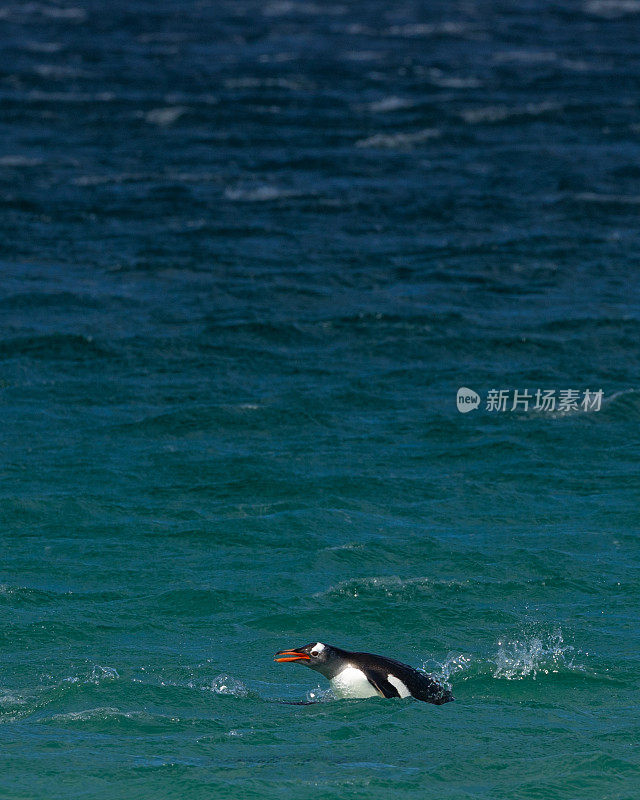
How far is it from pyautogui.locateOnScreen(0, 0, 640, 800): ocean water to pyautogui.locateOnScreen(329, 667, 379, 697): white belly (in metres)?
0.16

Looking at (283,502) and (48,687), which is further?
(283,502)

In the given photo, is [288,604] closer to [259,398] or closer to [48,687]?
[48,687]

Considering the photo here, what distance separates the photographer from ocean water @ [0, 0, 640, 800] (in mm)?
13500

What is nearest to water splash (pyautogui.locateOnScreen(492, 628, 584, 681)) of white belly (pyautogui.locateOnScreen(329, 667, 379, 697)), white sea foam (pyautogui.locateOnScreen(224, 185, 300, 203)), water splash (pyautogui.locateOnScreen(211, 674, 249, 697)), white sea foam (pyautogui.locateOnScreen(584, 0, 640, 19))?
white belly (pyautogui.locateOnScreen(329, 667, 379, 697))

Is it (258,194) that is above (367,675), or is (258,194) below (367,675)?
above

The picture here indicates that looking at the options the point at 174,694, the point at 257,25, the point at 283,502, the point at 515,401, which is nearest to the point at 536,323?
the point at 515,401

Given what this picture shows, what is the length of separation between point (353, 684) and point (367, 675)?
0.17 metres

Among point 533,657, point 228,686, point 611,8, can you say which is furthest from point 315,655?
point 611,8

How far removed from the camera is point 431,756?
42.4ft

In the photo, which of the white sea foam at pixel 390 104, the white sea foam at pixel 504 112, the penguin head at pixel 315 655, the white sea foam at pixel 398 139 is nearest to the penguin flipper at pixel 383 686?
the penguin head at pixel 315 655

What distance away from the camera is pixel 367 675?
45.4 feet

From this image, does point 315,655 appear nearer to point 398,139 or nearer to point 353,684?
point 353,684

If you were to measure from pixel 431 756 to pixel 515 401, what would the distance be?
11880 millimetres

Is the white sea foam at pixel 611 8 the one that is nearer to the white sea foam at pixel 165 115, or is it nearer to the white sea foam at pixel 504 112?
the white sea foam at pixel 504 112
